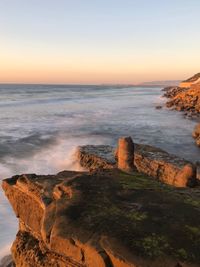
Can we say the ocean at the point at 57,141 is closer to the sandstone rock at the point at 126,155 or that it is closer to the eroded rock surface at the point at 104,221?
the eroded rock surface at the point at 104,221

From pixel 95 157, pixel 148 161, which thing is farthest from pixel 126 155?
pixel 95 157

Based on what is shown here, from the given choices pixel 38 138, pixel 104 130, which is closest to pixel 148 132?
pixel 104 130

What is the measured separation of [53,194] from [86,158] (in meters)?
11.4

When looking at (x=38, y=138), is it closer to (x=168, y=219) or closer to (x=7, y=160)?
(x=7, y=160)

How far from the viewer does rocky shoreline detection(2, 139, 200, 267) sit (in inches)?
220

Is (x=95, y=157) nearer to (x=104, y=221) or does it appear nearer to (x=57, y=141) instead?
(x=57, y=141)

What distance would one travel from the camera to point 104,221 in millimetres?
6281

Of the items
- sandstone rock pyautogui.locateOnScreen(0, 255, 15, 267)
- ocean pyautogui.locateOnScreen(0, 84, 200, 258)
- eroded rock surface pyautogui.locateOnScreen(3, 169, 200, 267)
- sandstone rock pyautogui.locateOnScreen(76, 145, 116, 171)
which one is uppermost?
eroded rock surface pyautogui.locateOnScreen(3, 169, 200, 267)

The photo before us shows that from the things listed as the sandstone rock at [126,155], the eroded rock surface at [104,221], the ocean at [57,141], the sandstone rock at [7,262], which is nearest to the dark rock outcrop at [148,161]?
the ocean at [57,141]

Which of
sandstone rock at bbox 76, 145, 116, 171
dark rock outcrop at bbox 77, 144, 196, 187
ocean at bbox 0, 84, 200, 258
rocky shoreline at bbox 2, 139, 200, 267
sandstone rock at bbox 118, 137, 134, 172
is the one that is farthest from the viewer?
ocean at bbox 0, 84, 200, 258

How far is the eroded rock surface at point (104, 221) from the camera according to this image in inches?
220

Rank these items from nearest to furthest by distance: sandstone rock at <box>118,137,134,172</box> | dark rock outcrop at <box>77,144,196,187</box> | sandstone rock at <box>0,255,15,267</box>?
sandstone rock at <box>0,255,15,267</box>, sandstone rock at <box>118,137,134,172</box>, dark rock outcrop at <box>77,144,196,187</box>

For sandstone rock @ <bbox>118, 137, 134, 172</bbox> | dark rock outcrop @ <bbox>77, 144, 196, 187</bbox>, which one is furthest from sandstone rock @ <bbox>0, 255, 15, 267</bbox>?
dark rock outcrop @ <bbox>77, 144, 196, 187</bbox>

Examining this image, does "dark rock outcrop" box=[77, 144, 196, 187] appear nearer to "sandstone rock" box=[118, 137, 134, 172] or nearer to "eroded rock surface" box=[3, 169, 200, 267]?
"sandstone rock" box=[118, 137, 134, 172]
